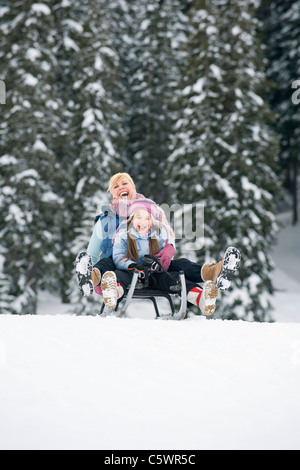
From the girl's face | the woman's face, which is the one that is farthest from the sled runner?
the woman's face

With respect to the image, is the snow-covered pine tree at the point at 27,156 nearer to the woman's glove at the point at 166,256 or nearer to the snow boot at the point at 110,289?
the woman's glove at the point at 166,256

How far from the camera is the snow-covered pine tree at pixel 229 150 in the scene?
14.4 m

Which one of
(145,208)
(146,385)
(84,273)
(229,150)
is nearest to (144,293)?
(84,273)

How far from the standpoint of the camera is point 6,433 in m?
2.44

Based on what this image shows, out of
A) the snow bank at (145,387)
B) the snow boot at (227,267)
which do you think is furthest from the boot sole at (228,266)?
the snow bank at (145,387)

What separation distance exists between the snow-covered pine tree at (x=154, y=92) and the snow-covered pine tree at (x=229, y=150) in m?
5.59

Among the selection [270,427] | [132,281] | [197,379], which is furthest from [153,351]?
[132,281]

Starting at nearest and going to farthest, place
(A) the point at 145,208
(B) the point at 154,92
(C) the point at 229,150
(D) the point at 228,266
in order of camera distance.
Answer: (D) the point at 228,266
(A) the point at 145,208
(C) the point at 229,150
(B) the point at 154,92

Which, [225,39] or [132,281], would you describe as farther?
[225,39]

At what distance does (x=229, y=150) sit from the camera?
48.6 feet

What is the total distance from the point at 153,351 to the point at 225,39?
14.6 meters

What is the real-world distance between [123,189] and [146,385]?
11.8 ft

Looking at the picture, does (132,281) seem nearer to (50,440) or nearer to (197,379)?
(197,379)

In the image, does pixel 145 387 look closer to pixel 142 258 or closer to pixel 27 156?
pixel 142 258
